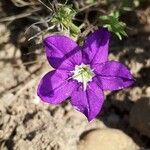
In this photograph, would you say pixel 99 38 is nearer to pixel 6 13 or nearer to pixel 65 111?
pixel 65 111

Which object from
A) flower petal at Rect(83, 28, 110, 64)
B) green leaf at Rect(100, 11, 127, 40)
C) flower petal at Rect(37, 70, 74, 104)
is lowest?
flower petal at Rect(37, 70, 74, 104)

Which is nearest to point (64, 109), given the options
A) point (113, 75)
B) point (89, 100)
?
point (89, 100)

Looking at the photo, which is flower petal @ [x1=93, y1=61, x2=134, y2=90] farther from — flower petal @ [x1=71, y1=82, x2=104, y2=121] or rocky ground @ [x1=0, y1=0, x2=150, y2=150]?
rocky ground @ [x1=0, y1=0, x2=150, y2=150]

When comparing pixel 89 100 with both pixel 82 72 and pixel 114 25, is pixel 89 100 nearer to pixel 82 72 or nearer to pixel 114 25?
pixel 82 72

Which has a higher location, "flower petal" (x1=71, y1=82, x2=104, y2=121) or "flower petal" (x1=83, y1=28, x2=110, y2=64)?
"flower petal" (x1=83, y1=28, x2=110, y2=64)

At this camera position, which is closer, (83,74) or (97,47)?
(97,47)

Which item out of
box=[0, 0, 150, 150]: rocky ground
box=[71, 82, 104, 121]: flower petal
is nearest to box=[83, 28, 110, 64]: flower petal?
box=[71, 82, 104, 121]: flower petal

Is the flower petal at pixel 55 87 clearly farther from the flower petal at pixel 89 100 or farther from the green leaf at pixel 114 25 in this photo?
the green leaf at pixel 114 25
